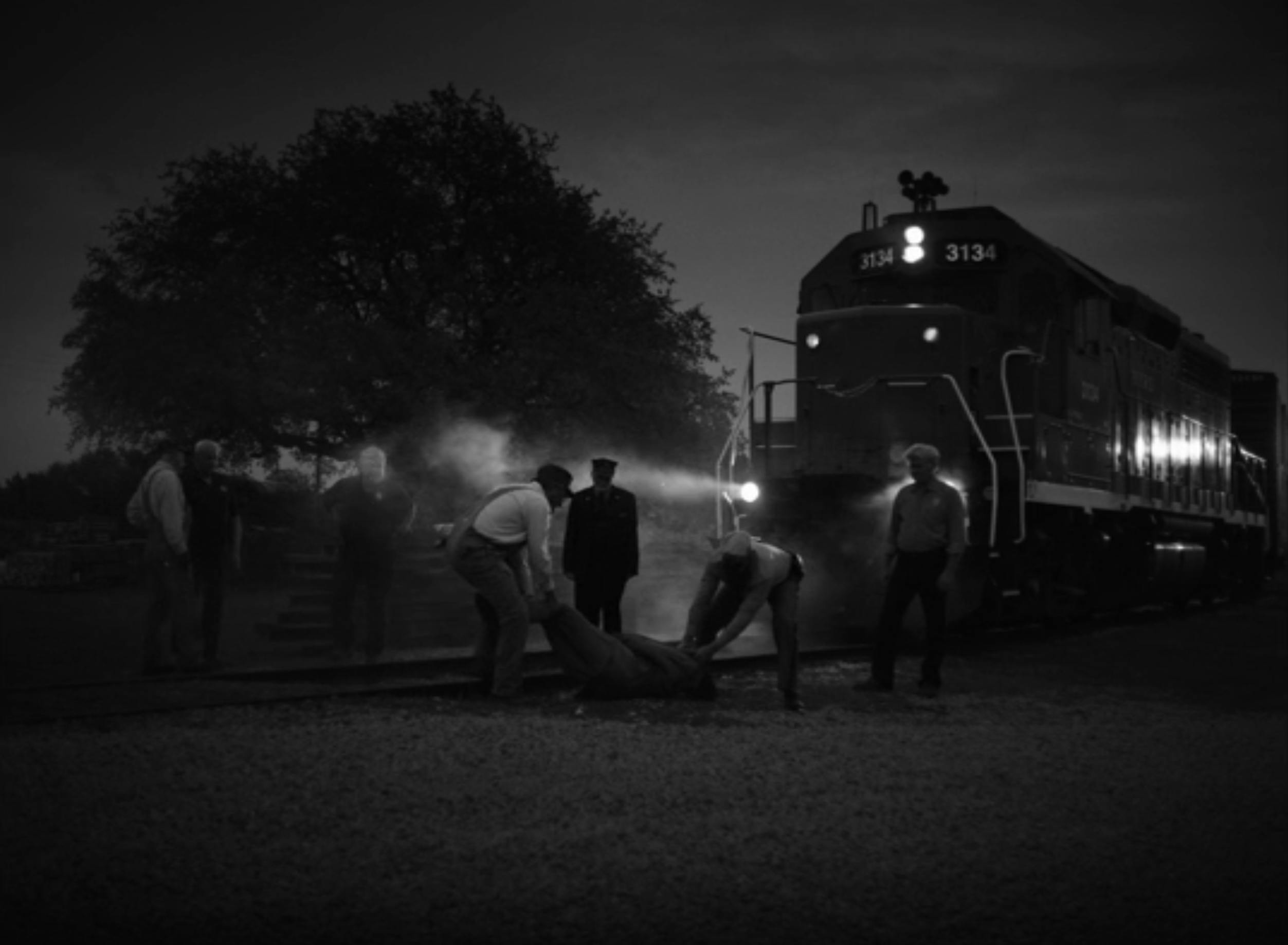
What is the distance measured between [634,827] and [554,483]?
400 centimetres

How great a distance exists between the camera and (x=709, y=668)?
1100cm

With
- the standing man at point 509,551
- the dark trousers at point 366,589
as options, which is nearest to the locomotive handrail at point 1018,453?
the standing man at point 509,551

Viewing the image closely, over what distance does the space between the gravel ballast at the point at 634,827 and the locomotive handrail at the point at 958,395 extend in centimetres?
409

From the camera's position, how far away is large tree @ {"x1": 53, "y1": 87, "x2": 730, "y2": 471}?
2955cm

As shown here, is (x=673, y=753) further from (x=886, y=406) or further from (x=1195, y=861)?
(x=886, y=406)

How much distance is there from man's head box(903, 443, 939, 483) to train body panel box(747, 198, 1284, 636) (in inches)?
99.2

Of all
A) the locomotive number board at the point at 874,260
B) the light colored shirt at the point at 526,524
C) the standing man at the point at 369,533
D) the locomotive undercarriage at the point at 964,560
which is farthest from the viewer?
the locomotive number board at the point at 874,260

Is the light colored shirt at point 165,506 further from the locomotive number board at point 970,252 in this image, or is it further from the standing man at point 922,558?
the locomotive number board at point 970,252

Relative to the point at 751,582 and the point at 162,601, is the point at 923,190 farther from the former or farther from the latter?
the point at 162,601

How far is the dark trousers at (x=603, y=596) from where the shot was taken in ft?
36.0

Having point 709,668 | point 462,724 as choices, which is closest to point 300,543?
point 709,668

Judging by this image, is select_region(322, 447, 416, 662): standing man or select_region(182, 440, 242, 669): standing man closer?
select_region(182, 440, 242, 669): standing man

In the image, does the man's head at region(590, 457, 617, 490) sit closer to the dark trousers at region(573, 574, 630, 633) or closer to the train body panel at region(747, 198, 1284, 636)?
the dark trousers at region(573, 574, 630, 633)

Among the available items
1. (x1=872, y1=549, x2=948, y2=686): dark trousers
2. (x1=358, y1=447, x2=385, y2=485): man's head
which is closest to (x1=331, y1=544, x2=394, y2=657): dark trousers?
(x1=358, y1=447, x2=385, y2=485): man's head
